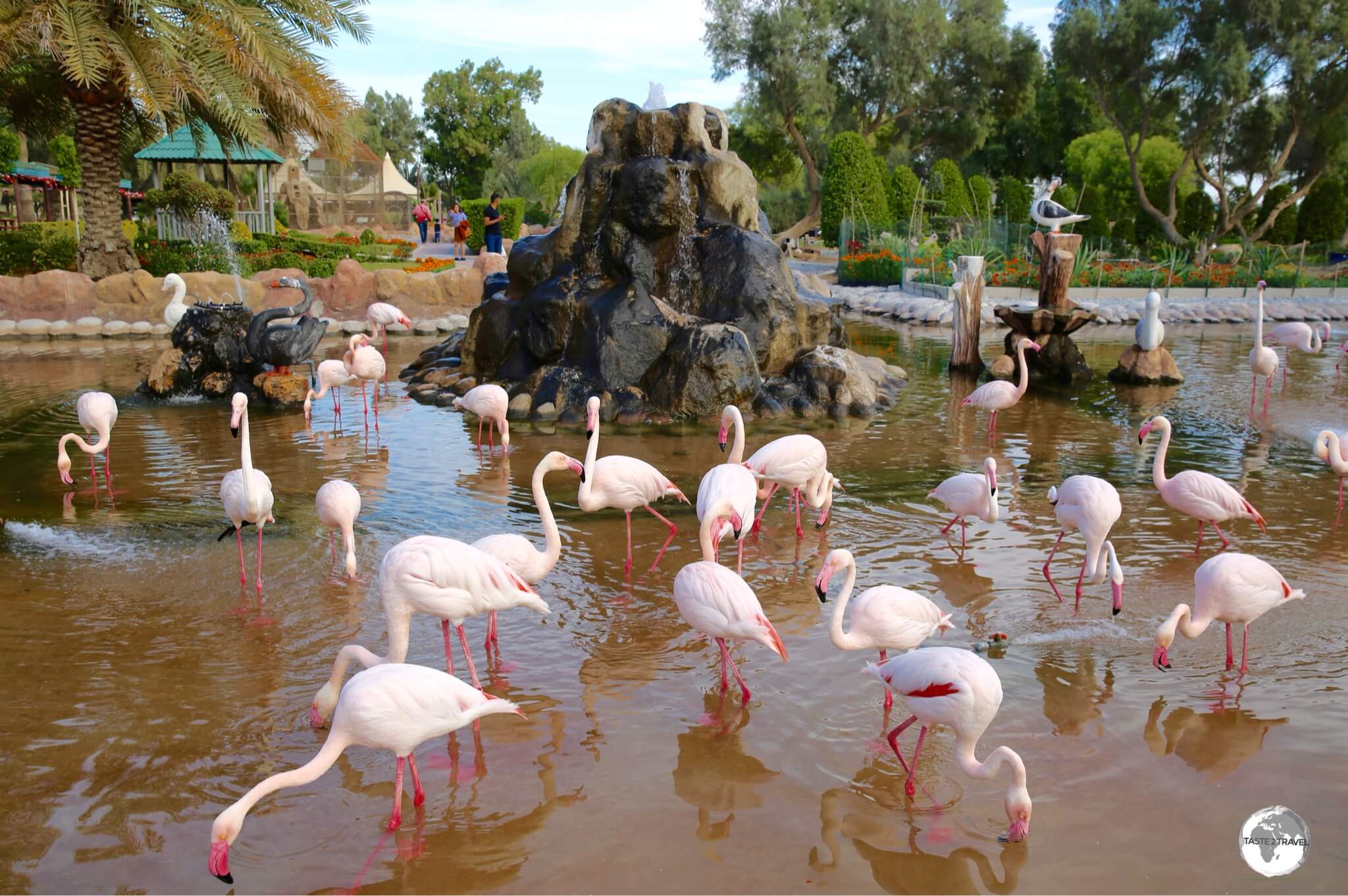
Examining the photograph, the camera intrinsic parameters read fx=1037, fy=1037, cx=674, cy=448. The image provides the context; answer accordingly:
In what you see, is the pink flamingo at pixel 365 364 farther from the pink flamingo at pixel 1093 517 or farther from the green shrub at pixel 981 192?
the green shrub at pixel 981 192

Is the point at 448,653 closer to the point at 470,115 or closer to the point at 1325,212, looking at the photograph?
the point at 1325,212

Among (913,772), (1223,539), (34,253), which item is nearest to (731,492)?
(913,772)

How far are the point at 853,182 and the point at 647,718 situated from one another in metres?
33.3

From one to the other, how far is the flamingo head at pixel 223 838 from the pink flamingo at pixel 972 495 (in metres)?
5.52

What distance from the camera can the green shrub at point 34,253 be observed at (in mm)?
Result: 23562

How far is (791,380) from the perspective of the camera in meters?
14.0

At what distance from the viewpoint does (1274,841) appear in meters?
4.35

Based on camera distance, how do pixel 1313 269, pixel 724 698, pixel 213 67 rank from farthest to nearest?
pixel 1313 269, pixel 213 67, pixel 724 698

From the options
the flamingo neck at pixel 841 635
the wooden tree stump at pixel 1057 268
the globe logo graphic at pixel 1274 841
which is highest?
the wooden tree stump at pixel 1057 268

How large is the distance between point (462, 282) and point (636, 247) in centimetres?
1141

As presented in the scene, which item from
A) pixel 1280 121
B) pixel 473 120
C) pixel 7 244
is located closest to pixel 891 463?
pixel 7 244

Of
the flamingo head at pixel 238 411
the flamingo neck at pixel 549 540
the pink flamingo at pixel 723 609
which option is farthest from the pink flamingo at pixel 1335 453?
the flamingo head at pixel 238 411

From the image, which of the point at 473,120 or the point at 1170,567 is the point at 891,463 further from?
the point at 473,120

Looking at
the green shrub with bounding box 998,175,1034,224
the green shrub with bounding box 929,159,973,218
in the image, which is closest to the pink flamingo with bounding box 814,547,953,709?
the green shrub with bounding box 929,159,973,218
